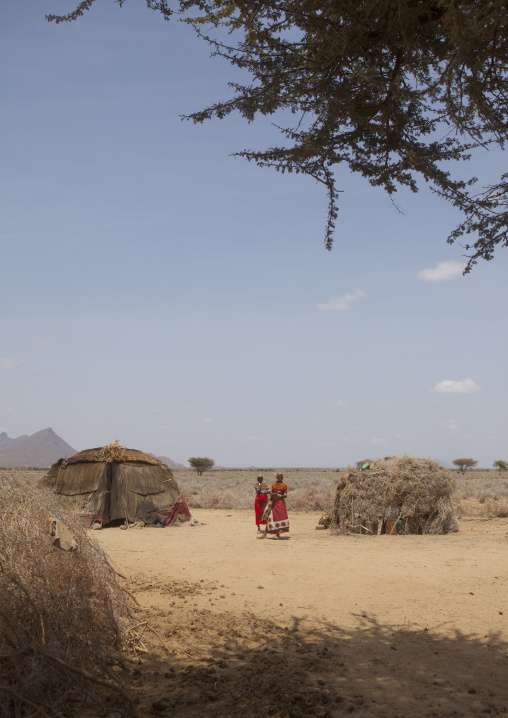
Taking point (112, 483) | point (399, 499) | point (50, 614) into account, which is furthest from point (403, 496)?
point (50, 614)

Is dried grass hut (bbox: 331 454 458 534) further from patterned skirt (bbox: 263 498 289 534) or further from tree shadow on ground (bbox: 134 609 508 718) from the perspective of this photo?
tree shadow on ground (bbox: 134 609 508 718)

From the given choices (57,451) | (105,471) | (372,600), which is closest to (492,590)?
(372,600)

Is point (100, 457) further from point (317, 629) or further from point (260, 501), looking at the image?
point (317, 629)

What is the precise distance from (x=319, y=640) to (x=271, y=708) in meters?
1.96

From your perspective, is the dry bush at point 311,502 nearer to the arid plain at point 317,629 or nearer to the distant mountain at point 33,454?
the arid plain at point 317,629

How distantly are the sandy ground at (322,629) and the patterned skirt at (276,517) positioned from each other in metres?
1.46

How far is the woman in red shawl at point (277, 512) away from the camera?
13.7 m

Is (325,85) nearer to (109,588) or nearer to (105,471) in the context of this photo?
(109,588)

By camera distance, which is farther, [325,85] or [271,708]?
[325,85]

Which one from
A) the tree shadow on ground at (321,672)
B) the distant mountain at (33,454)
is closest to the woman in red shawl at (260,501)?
the tree shadow on ground at (321,672)

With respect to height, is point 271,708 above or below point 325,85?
below

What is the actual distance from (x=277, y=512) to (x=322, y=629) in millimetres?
7559

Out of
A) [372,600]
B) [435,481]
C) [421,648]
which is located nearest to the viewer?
[421,648]

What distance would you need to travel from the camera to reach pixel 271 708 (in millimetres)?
4129
